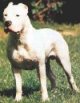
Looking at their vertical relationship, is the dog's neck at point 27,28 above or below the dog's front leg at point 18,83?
above

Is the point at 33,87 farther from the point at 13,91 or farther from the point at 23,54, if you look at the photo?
the point at 23,54

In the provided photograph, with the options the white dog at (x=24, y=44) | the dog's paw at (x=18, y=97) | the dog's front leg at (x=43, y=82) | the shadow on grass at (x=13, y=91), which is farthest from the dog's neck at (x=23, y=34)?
the shadow on grass at (x=13, y=91)

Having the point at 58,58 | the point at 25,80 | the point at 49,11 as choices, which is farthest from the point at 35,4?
the point at 58,58

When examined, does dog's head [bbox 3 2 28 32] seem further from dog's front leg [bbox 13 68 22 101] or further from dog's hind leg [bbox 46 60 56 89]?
dog's hind leg [bbox 46 60 56 89]

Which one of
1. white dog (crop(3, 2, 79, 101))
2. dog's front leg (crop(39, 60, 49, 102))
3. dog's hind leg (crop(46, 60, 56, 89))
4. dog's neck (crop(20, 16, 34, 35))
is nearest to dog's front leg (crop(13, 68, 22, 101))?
white dog (crop(3, 2, 79, 101))

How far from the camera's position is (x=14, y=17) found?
31.3ft

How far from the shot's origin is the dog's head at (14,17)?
9.45 metres

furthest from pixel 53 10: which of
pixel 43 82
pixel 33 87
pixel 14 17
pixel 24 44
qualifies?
pixel 14 17

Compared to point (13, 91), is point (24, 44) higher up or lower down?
higher up

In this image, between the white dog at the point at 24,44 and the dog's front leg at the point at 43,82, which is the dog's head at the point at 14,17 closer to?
the white dog at the point at 24,44

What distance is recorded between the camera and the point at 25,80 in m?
12.2

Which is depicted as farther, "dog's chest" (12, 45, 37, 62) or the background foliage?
the background foliage

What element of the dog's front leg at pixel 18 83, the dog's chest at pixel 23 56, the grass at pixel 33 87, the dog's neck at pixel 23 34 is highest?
the dog's neck at pixel 23 34

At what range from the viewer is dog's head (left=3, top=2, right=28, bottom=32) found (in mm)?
9445
